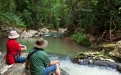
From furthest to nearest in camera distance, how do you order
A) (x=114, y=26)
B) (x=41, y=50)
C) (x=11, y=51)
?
(x=114, y=26)
(x=11, y=51)
(x=41, y=50)

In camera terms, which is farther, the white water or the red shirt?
the white water

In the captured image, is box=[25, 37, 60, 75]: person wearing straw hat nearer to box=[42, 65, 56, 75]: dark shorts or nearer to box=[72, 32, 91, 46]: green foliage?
box=[42, 65, 56, 75]: dark shorts

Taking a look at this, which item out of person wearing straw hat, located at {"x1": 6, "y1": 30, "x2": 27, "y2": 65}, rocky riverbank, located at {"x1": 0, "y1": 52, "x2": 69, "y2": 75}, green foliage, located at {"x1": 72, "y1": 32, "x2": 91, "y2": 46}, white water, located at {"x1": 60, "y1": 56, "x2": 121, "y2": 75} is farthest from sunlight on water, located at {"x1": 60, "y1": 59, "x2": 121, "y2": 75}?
green foliage, located at {"x1": 72, "y1": 32, "x2": 91, "y2": 46}

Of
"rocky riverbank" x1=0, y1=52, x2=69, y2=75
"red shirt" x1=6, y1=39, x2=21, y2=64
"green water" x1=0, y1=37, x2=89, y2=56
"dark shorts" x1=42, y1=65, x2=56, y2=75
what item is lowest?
"green water" x1=0, y1=37, x2=89, y2=56

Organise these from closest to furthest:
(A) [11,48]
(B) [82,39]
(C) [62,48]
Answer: (A) [11,48]
(C) [62,48]
(B) [82,39]

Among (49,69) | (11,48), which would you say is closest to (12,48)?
(11,48)

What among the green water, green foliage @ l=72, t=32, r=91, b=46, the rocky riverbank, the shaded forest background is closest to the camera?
the rocky riverbank

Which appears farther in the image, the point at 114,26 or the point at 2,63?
the point at 114,26

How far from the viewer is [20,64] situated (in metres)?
6.16

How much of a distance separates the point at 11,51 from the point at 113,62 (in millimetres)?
5559

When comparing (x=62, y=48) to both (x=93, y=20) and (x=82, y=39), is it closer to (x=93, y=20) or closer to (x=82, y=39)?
(x=82, y=39)

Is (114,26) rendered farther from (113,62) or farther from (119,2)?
(113,62)

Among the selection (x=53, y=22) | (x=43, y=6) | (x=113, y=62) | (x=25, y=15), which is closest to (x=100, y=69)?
(x=113, y=62)

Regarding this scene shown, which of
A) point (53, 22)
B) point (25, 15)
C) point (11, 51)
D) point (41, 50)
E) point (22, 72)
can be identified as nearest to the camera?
point (41, 50)
